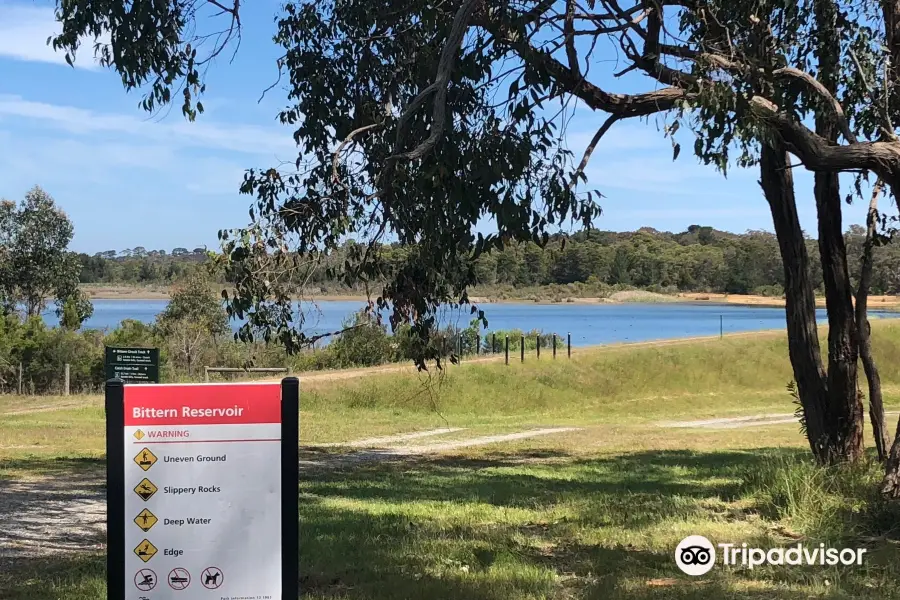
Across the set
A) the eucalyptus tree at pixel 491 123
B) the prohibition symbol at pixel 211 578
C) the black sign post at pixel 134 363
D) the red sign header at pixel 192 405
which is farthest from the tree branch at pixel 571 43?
the black sign post at pixel 134 363

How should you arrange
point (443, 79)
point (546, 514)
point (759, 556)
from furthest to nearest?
point (546, 514)
point (443, 79)
point (759, 556)

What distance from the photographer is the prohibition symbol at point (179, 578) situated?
3461 millimetres

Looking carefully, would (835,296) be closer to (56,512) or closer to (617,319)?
(56,512)

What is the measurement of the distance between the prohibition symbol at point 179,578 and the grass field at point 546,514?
1.80m

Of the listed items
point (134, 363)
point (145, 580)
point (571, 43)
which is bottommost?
point (134, 363)

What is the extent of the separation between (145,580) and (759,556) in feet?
13.9

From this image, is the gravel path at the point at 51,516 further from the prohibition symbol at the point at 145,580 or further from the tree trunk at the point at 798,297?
the tree trunk at the point at 798,297

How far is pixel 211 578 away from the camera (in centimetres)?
348

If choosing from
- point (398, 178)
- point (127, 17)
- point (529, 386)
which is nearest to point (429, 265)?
point (398, 178)

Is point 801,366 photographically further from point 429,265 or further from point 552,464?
point 552,464

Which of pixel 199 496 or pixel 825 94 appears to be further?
pixel 825 94

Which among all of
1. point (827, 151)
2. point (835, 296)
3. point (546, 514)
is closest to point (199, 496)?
point (546, 514)

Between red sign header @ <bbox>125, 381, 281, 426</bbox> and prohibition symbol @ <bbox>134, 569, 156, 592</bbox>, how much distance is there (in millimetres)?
582

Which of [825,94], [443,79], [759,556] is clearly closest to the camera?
[759,556]
